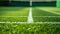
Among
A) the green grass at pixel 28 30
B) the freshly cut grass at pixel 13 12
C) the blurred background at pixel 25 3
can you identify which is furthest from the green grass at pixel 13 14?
the blurred background at pixel 25 3

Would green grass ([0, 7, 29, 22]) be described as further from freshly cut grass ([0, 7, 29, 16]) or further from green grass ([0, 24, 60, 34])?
green grass ([0, 24, 60, 34])

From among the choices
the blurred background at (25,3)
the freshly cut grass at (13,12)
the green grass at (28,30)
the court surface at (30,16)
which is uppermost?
the green grass at (28,30)

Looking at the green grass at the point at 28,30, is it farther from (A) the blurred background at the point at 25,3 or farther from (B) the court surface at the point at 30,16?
(A) the blurred background at the point at 25,3

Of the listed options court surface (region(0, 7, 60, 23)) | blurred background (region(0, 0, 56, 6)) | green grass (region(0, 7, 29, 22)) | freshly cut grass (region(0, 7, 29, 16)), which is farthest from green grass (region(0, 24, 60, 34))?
blurred background (region(0, 0, 56, 6))

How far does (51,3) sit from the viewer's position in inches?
1350

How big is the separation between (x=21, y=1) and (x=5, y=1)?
353cm

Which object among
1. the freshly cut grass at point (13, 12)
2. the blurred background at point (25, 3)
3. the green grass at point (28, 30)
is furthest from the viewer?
the blurred background at point (25, 3)

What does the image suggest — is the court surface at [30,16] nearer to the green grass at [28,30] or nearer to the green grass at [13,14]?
the green grass at [13,14]

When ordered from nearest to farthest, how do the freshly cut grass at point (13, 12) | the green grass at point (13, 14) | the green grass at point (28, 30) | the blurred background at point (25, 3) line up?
the green grass at point (28, 30)
the green grass at point (13, 14)
the freshly cut grass at point (13, 12)
the blurred background at point (25, 3)

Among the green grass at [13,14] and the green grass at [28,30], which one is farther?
the green grass at [13,14]

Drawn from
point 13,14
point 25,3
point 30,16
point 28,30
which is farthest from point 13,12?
point 25,3

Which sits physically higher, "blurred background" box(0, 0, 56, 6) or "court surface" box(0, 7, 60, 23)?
"court surface" box(0, 7, 60, 23)

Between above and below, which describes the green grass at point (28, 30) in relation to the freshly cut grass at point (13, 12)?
above

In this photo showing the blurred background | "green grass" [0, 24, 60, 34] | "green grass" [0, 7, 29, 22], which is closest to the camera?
"green grass" [0, 24, 60, 34]
